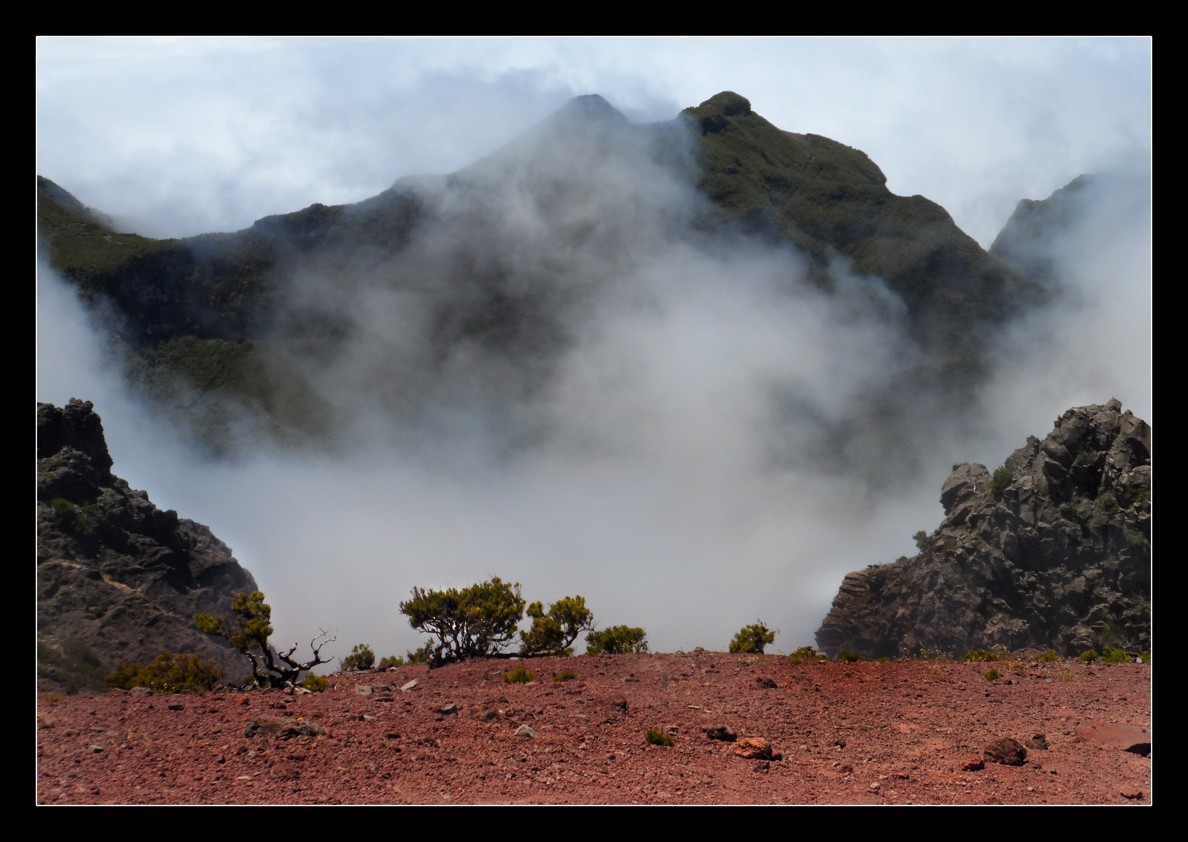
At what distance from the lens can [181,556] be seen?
21.6 m

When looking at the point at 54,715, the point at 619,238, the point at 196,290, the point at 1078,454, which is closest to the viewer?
the point at 54,715

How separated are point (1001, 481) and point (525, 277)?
73303 millimetres

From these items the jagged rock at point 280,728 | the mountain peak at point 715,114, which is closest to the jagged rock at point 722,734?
the jagged rock at point 280,728

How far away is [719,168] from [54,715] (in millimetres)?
96392

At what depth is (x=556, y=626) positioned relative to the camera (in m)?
17.8

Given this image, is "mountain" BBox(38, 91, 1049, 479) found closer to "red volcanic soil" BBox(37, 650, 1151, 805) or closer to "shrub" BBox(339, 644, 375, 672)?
"shrub" BBox(339, 644, 375, 672)

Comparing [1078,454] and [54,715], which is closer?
[54,715]

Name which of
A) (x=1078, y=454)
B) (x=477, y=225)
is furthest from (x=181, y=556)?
(x=477, y=225)

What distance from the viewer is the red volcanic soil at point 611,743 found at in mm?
7719

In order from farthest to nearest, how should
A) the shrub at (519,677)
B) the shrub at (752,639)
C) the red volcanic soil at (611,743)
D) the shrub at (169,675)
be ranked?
the shrub at (752,639), the shrub at (519,677), the shrub at (169,675), the red volcanic soil at (611,743)

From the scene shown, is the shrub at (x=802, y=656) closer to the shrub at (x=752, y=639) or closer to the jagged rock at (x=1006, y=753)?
the shrub at (x=752, y=639)

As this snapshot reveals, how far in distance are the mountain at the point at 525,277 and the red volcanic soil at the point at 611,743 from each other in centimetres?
2034

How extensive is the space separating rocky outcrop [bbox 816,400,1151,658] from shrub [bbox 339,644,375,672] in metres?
17.3
